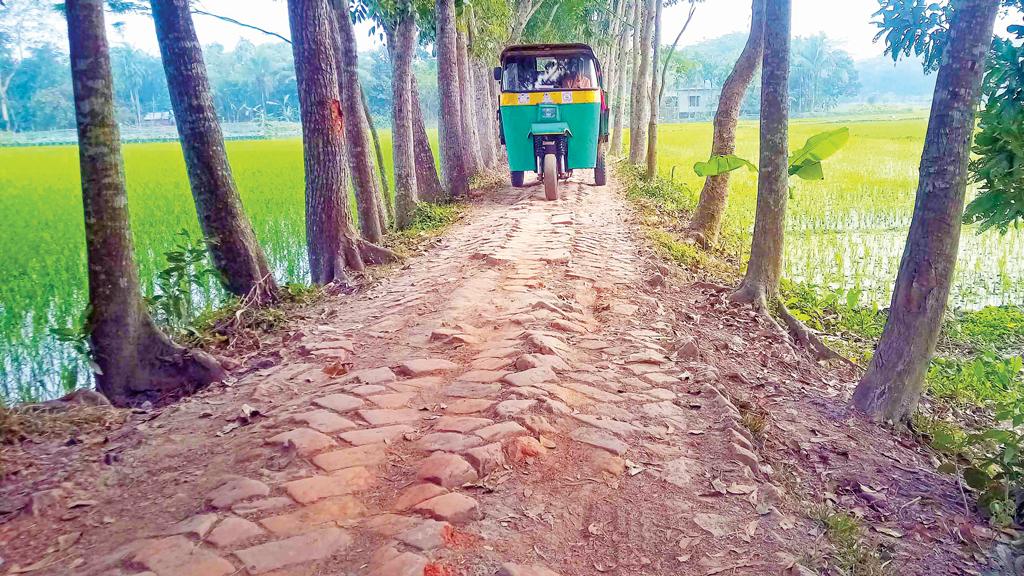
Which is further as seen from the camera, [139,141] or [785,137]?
[139,141]

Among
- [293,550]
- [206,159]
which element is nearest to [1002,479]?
[293,550]

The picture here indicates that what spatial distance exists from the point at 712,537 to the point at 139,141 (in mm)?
43997

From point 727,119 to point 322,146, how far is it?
4.26 m

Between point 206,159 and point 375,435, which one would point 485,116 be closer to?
point 206,159

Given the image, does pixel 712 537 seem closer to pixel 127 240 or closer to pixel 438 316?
pixel 438 316

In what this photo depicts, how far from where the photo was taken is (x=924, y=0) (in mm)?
4441

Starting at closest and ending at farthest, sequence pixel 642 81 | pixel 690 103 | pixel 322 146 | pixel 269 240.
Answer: pixel 322 146 < pixel 269 240 < pixel 642 81 < pixel 690 103

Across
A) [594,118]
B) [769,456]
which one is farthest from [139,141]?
[769,456]

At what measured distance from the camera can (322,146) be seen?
6785mm

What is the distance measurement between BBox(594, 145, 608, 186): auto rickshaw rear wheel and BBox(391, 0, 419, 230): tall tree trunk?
4212mm

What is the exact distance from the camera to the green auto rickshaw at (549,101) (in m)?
11.2

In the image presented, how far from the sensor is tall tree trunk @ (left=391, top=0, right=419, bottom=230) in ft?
32.6

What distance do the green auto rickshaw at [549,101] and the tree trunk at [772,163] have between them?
18.3ft

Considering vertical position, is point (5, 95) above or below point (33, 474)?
above
